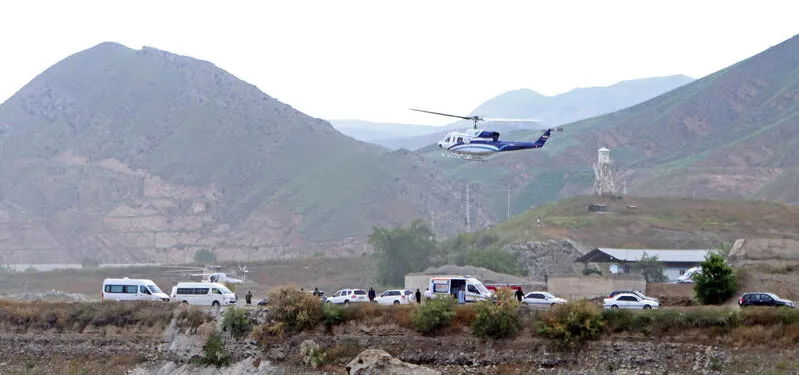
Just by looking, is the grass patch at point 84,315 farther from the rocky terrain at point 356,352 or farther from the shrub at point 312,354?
the shrub at point 312,354

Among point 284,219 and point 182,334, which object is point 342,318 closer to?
point 182,334

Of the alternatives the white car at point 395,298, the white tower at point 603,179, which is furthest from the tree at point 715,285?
the white tower at point 603,179

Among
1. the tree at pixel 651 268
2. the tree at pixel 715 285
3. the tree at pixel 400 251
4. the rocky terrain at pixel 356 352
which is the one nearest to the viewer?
the rocky terrain at pixel 356 352

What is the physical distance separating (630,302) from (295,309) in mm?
13158

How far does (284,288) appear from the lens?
153 feet

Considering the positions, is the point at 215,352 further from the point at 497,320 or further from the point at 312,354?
the point at 497,320

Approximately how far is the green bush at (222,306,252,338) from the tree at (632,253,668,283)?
45.5m

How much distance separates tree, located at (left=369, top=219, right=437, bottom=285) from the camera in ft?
378

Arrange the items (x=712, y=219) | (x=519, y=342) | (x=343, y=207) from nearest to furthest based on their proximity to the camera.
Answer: (x=519, y=342) → (x=712, y=219) → (x=343, y=207)

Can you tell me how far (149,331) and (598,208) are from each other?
9141 centimetres

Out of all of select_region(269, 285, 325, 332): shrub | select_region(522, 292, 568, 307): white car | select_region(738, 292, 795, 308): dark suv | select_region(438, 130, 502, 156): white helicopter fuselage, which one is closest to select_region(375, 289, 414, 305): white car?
select_region(522, 292, 568, 307): white car

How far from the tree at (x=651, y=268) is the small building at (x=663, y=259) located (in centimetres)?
61

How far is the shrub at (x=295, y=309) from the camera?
45406mm

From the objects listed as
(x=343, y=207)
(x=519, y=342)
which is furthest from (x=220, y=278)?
(x=343, y=207)
